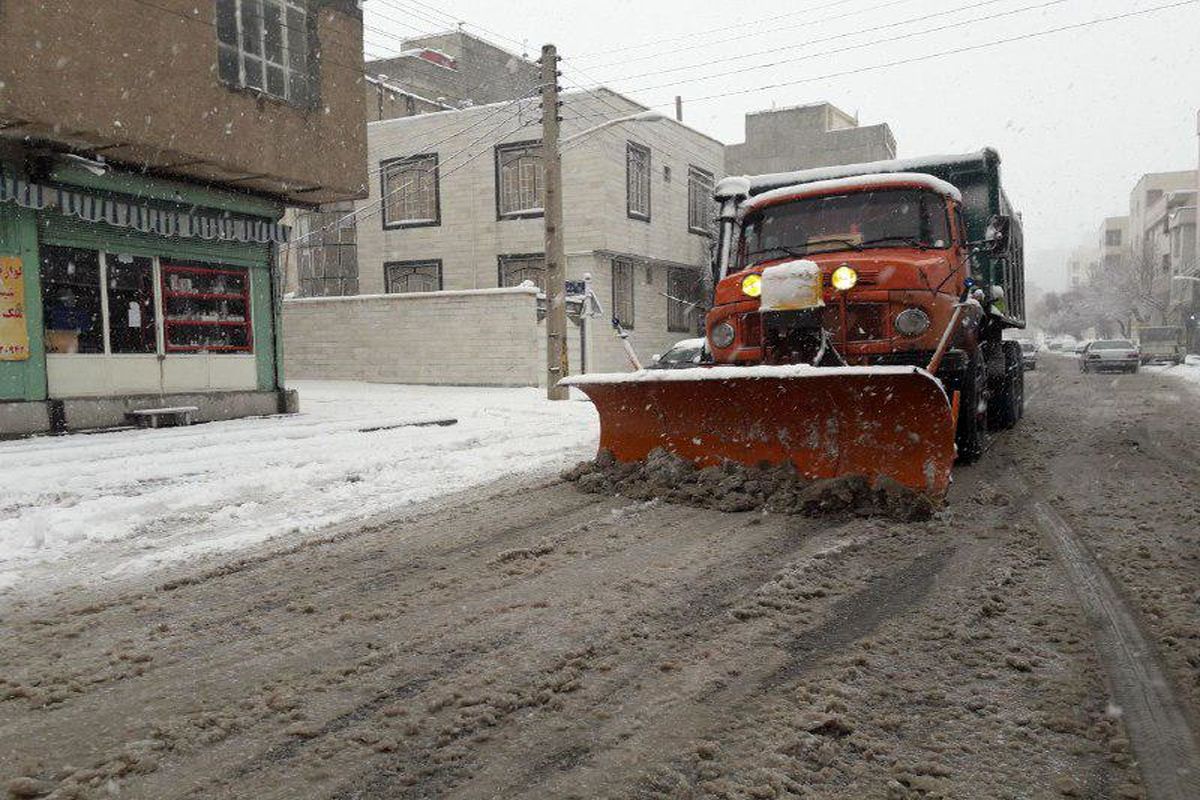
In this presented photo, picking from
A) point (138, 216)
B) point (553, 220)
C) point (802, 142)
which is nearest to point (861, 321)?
point (553, 220)

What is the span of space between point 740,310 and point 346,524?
3.42 m

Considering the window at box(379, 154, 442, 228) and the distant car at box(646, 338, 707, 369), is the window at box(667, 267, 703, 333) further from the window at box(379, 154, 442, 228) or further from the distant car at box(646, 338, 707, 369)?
the distant car at box(646, 338, 707, 369)

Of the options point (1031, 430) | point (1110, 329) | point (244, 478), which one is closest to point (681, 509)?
point (244, 478)

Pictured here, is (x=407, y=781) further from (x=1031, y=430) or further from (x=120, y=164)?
(x=120, y=164)

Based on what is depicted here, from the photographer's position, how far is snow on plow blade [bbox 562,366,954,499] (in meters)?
5.14

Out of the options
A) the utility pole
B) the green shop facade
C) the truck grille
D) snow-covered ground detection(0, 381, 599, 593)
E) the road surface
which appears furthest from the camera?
the utility pole

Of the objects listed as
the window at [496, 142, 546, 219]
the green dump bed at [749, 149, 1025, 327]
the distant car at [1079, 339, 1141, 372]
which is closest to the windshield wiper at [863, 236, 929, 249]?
the green dump bed at [749, 149, 1025, 327]

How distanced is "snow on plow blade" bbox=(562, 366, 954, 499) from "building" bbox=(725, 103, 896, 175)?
3919cm

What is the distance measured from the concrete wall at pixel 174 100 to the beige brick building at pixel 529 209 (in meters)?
10.1

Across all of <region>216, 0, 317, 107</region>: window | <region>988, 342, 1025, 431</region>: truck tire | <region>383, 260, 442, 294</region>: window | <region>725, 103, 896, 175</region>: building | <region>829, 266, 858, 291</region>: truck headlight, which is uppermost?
<region>725, 103, 896, 175</region>: building

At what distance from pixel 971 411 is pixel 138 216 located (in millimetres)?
11287

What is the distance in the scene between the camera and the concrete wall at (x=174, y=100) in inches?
381

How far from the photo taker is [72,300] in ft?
38.0

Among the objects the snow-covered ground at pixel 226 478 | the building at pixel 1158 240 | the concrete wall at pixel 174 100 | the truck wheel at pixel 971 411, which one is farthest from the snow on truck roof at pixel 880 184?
the building at pixel 1158 240
